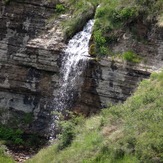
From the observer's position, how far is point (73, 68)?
22.8 metres

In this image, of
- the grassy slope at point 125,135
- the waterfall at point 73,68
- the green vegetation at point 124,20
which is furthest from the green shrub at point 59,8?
the grassy slope at point 125,135

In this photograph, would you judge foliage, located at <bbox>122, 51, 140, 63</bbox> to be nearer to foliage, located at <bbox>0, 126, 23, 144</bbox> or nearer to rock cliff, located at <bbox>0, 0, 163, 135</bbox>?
rock cliff, located at <bbox>0, 0, 163, 135</bbox>

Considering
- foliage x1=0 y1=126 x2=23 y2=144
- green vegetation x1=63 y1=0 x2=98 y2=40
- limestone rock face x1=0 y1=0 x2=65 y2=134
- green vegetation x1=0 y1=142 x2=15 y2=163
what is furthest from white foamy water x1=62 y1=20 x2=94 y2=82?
green vegetation x1=0 y1=142 x2=15 y2=163

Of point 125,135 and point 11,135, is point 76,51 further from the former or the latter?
point 125,135

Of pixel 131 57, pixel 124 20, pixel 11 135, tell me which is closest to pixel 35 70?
pixel 11 135

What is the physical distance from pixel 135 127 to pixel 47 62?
32.7ft

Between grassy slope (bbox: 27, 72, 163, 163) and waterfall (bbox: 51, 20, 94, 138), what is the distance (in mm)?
4704

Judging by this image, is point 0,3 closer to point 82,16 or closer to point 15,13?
point 15,13

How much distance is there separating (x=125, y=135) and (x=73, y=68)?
29.7 feet

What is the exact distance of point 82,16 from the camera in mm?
23766

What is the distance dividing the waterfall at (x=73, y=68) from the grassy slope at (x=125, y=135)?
470 centimetres

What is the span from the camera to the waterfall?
2252 cm

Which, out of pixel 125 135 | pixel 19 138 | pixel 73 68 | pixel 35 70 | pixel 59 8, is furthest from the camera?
pixel 59 8

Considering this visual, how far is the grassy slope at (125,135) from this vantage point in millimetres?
13234
